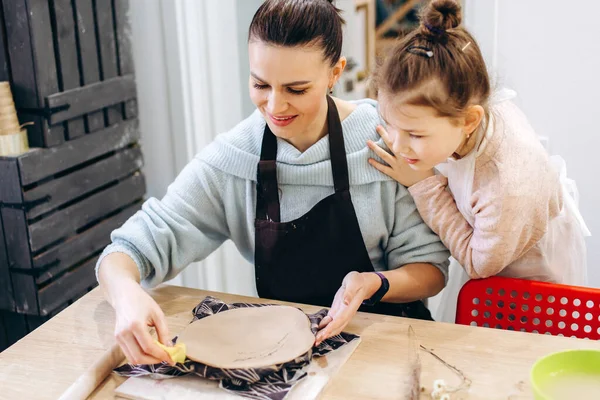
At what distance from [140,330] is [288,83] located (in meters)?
0.49

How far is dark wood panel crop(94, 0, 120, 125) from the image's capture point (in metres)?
1.71

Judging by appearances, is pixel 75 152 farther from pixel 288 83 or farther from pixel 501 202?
pixel 501 202

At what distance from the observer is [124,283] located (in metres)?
1.16

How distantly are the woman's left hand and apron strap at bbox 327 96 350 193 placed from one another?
190 millimetres

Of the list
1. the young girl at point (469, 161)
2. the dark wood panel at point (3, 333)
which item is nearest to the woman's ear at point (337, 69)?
the young girl at point (469, 161)

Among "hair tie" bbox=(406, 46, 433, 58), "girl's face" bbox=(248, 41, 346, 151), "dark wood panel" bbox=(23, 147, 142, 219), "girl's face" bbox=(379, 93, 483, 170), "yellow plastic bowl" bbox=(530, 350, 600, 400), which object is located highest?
"hair tie" bbox=(406, 46, 433, 58)

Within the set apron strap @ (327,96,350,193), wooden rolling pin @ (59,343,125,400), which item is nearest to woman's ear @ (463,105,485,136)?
apron strap @ (327,96,350,193)

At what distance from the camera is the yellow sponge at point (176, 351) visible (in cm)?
99

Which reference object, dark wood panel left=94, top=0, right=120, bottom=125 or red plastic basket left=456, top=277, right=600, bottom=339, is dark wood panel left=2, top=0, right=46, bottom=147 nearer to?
dark wood panel left=94, top=0, right=120, bottom=125

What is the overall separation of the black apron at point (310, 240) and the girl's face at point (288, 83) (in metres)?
0.08

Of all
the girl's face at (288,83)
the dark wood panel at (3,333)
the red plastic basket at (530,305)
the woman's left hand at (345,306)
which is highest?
the girl's face at (288,83)

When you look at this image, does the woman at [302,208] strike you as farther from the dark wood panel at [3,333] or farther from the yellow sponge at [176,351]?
the dark wood panel at [3,333]

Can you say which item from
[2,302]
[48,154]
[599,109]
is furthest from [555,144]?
[2,302]

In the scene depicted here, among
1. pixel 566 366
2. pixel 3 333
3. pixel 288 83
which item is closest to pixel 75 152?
pixel 3 333
